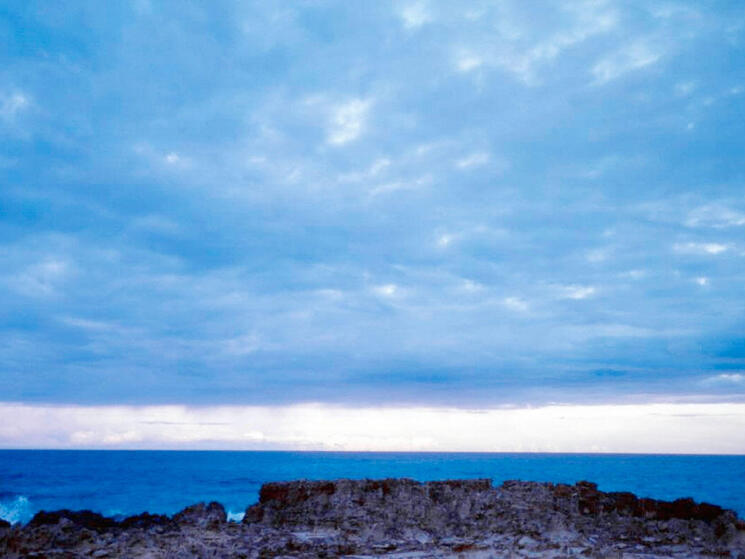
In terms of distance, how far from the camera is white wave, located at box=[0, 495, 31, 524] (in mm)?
42250

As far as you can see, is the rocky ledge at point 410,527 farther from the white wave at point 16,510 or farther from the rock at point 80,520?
the white wave at point 16,510

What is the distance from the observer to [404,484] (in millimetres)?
14703

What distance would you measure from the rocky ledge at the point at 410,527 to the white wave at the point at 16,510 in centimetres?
3438

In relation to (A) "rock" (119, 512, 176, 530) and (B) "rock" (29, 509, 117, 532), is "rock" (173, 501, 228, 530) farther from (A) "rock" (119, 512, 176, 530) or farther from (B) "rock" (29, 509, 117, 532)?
(B) "rock" (29, 509, 117, 532)

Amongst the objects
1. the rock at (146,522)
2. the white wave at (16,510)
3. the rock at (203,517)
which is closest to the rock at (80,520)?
the rock at (146,522)

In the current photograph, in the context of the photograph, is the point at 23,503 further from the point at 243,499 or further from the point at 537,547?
the point at 537,547

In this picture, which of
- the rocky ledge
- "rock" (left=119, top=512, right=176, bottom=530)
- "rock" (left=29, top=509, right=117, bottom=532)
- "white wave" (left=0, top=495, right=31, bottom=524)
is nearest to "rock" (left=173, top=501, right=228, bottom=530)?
the rocky ledge

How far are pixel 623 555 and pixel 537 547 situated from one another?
1442mm

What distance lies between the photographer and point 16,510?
45375 millimetres

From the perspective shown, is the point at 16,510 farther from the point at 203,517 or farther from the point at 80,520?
the point at 203,517

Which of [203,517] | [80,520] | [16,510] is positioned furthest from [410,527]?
[16,510]

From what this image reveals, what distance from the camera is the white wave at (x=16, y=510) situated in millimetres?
42250

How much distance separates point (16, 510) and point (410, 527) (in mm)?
44897

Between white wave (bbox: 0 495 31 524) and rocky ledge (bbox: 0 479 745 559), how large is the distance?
34.4 m
